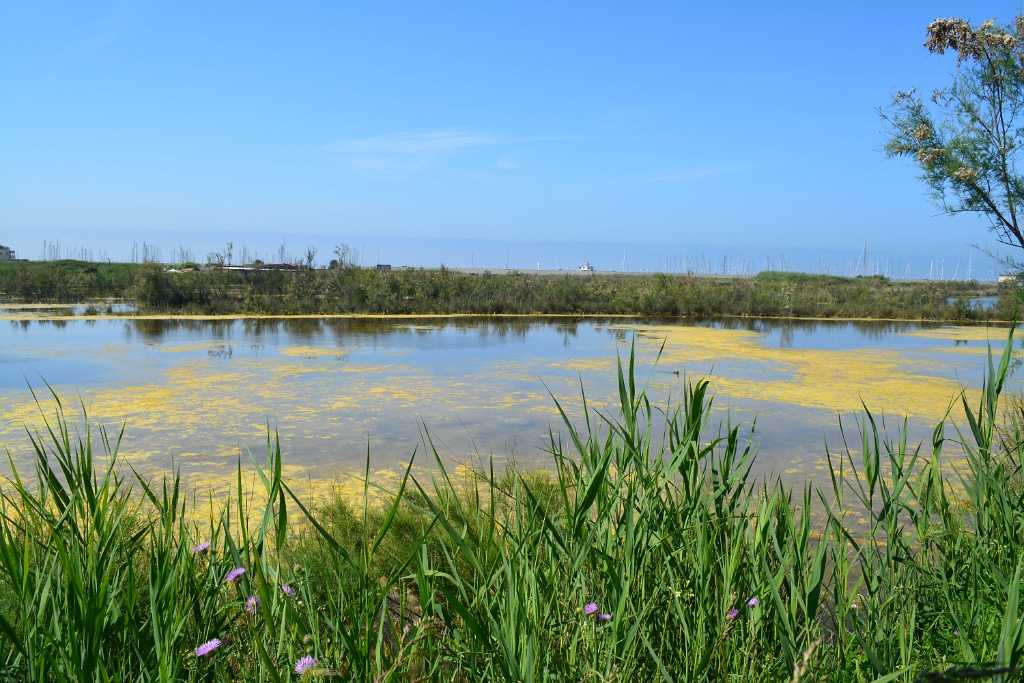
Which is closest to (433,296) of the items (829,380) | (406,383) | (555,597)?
(406,383)

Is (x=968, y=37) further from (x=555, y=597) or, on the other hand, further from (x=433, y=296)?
(x=433, y=296)

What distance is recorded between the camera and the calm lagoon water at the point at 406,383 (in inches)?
228

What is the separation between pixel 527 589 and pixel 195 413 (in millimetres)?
5976

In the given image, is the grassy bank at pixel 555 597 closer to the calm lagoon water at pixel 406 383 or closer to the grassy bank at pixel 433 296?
the calm lagoon water at pixel 406 383

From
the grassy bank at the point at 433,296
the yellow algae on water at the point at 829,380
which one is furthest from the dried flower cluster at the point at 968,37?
the grassy bank at the point at 433,296

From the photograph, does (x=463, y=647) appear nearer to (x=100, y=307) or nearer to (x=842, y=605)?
(x=842, y=605)

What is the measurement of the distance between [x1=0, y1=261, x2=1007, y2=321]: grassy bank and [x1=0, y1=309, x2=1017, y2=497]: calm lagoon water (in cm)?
352

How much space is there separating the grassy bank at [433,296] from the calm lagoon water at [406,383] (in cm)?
352

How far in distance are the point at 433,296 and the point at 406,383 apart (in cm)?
1308

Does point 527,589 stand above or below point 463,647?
above

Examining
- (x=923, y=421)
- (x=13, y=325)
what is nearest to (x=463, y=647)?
(x=923, y=421)

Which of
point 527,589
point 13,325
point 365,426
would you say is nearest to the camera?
point 527,589

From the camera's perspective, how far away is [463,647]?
1671 mm

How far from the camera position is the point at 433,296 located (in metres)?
21.6
